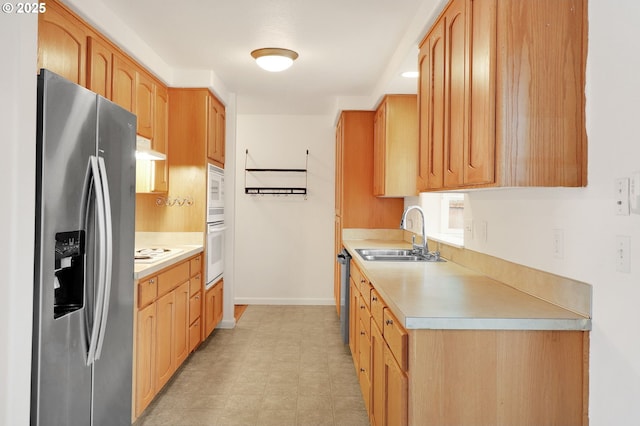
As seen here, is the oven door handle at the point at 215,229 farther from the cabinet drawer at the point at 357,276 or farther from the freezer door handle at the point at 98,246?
the freezer door handle at the point at 98,246

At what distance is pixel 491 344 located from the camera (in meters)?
1.52

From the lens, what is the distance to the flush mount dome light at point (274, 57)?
3365 millimetres

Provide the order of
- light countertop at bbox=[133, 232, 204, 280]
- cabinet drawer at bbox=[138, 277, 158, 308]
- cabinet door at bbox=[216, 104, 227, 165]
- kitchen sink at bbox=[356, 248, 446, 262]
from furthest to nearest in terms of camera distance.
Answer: cabinet door at bbox=[216, 104, 227, 165] → light countertop at bbox=[133, 232, 204, 280] → kitchen sink at bbox=[356, 248, 446, 262] → cabinet drawer at bbox=[138, 277, 158, 308]

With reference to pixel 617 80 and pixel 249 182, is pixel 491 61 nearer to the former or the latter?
pixel 617 80

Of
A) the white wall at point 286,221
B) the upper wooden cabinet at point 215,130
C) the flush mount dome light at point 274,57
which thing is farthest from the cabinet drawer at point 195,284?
the white wall at point 286,221

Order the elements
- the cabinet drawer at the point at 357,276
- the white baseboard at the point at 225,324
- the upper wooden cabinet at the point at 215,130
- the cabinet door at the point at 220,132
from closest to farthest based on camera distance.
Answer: the cabinet drawer at the point at 357,276 < the upper wooden cabinet at the point at 215,130 < the cabinet door at the point at 220,132 < the white baseboard at the point at 225,324

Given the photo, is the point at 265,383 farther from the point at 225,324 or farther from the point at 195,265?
the point at 225,324

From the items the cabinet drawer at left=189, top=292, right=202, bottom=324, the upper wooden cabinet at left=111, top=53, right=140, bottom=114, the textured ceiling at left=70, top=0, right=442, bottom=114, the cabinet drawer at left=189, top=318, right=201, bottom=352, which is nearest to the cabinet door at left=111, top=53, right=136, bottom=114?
the upper wooden cabinet at left=111, top=53, right=140, bottom=114

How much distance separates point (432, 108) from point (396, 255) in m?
1.49

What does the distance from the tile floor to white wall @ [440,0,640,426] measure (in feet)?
5.17

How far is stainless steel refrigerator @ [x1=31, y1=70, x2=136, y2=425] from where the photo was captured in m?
1.54

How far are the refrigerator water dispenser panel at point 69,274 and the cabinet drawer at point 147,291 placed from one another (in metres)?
0.72

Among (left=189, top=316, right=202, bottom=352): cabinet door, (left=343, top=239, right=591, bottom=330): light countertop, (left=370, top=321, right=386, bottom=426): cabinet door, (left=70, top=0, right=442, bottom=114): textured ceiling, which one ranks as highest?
(left=70, top=0, right=442, bottom=114): textured ceiling

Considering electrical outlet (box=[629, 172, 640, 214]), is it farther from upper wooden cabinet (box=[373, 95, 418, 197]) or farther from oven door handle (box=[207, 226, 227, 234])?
oven door handle (box=[207, 226, 227, 234])
